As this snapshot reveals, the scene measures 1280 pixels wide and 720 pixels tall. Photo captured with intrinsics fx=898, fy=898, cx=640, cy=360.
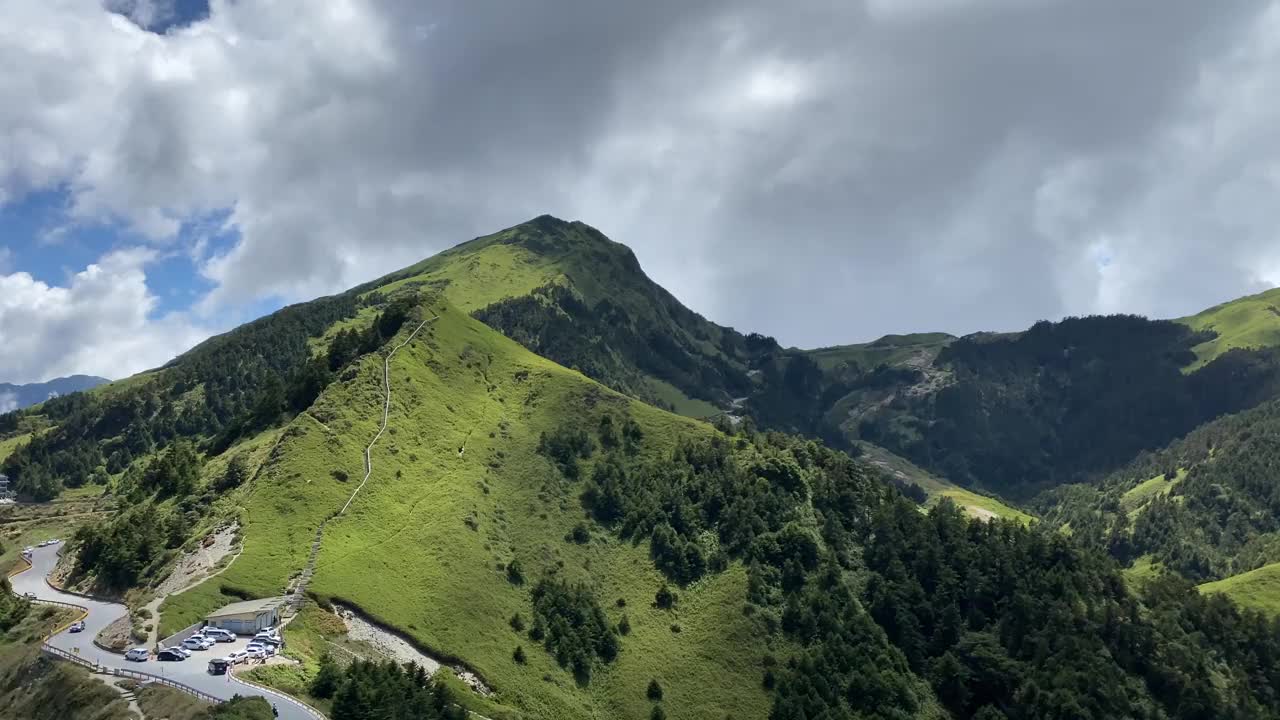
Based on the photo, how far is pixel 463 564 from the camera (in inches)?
6225

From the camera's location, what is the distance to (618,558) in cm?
18475

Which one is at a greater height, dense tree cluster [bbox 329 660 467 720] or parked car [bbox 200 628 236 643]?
parked car [bbox 200 628 236 643]

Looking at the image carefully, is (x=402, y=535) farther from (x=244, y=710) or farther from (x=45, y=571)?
(x=244, y=710)

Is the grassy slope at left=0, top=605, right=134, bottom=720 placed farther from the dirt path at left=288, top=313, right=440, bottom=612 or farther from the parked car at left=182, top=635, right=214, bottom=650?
the dirt path at left=288, top=313, right=440, bottom=612

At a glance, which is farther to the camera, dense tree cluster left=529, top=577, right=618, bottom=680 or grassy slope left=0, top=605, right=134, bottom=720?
dense tree cluster left=529, top=577, right=618, bottom=680

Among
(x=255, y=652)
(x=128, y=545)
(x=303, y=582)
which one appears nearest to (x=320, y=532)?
(x=303, y=582)

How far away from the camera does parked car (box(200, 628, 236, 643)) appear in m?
110

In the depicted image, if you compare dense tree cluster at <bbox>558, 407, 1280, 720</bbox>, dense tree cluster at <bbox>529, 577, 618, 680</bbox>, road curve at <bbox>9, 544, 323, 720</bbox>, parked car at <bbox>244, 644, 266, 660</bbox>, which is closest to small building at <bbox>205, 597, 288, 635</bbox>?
road curve at <bbox>9, 544, 323, 720</bbox>

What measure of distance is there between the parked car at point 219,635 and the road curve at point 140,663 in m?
3.64

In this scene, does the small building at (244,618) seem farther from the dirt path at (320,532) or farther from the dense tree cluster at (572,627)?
the dense tree cluster at (572,627)

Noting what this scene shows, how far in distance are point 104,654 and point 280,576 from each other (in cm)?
2808

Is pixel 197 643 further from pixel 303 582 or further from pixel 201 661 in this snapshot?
pixel 303 582

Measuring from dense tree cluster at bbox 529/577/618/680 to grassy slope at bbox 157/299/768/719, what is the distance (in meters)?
2.72

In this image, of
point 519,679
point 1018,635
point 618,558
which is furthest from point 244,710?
point 1018,635
